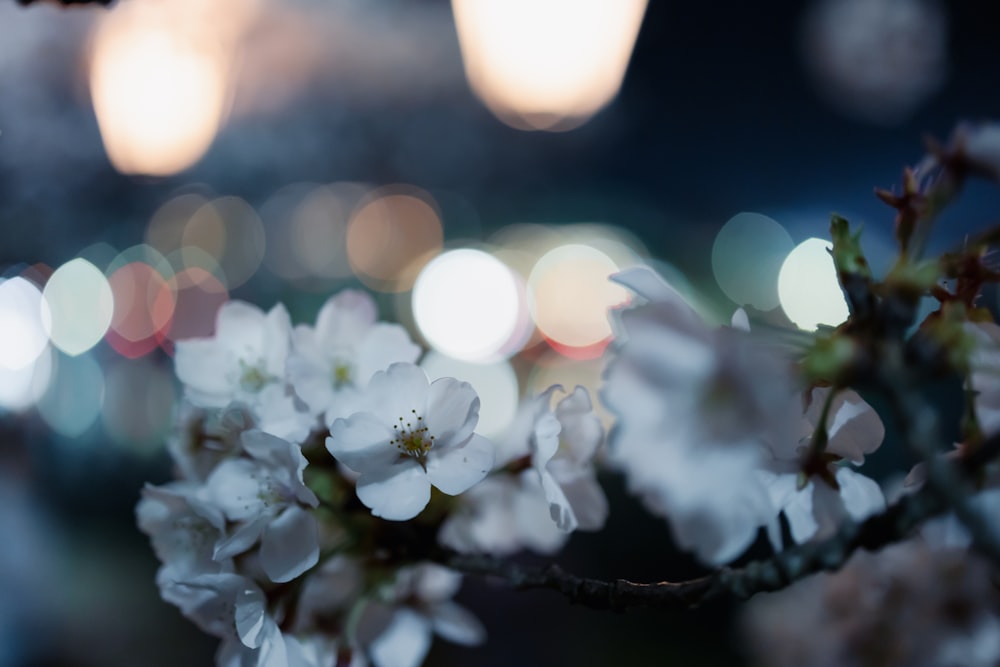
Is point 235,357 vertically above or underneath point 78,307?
above

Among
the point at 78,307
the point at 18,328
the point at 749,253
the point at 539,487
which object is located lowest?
the point at 749,253

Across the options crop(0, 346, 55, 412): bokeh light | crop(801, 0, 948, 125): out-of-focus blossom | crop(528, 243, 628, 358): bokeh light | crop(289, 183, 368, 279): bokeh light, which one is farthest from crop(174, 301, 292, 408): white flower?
crop(289, 183, 368, 279): bokeh light

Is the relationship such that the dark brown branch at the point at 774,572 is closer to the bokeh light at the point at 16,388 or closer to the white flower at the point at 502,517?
the white flower at the point at 502,517

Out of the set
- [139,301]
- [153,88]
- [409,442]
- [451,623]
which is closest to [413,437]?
[409,442]

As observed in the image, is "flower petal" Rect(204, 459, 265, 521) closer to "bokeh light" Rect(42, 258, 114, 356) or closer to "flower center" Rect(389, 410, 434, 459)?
"flower center" Rect(389, 410, 434, 459)

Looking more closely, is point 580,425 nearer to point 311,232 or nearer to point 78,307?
point 78,307

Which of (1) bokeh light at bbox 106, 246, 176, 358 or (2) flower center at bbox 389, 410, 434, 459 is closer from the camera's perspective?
(2) flower center at bbox 389, 410, 434, 459

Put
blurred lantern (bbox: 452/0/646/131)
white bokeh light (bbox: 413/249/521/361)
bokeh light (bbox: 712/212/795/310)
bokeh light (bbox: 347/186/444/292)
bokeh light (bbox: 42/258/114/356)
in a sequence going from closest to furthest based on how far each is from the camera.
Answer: blurred lantern (bbox: 452/0/646/131) < bokeh light (bbox: 42/258/114/356) < white bokeh light (bbox: 413/249/521/361) < bokeh light (bbox: 712/212/795/310) < bokeh light (bbox: 347/186/444/292)
